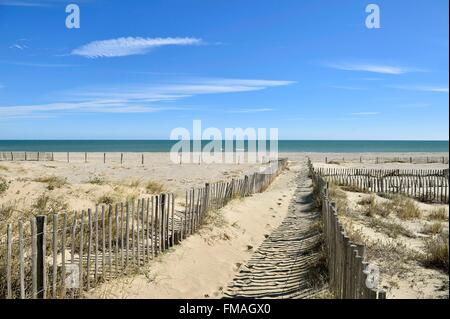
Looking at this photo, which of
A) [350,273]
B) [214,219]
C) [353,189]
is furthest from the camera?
[353,189]

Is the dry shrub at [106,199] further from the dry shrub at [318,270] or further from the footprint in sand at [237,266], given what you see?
→ the dry shrub at [318,270]

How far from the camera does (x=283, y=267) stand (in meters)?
7.09

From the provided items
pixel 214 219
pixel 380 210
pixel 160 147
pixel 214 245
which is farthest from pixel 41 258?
pixel 160 147

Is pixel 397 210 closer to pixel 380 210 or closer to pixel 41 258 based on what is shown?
pixel 380 210

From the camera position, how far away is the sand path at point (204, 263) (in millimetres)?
5977

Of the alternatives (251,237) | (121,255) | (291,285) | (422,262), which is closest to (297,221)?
(251,237)

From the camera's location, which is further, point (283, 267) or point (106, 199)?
point (106, 199)

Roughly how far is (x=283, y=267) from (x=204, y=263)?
1.38m

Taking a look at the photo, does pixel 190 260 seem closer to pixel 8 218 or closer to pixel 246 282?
pixel 246 282

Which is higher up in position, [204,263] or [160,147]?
[160,147]

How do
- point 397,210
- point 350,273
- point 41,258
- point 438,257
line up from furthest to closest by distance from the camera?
point 397,210, point 438,257, point 41,258, point 350,273

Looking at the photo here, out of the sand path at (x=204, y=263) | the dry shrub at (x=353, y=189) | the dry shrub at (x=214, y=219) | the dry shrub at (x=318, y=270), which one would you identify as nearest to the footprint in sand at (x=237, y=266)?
the sand path at (x=204, y=263)

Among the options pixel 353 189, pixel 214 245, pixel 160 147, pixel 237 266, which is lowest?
pixel 237 266

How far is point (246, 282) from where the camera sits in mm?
6512
